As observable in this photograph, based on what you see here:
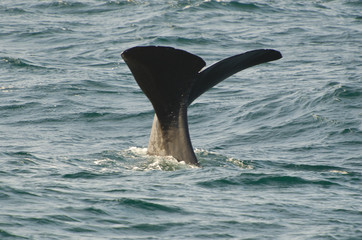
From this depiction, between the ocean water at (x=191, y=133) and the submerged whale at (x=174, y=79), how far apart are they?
0.71ft

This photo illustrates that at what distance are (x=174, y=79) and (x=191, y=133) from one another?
374cm

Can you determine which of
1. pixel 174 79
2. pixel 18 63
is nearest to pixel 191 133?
pixel 174 79

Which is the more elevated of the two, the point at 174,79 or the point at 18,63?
the point at 174,79

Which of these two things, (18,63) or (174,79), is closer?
(174,79)

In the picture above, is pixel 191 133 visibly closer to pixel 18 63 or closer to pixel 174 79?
pixel 174 79

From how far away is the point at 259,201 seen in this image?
760 centimetres

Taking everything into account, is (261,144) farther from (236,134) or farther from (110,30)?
(110,30)

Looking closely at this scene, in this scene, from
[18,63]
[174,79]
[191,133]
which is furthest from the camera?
[18,63]

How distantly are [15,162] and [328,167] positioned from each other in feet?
12.3

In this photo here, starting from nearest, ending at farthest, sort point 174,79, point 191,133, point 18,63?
point 174,79 → point 191,133 → point 18,63

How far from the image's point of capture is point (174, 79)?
8359 mm

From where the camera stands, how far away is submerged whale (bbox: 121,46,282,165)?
799cm

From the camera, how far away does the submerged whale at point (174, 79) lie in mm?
7988

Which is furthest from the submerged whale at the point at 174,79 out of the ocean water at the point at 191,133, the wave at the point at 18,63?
the wave at the point at 18,63
